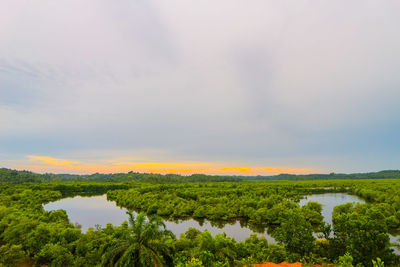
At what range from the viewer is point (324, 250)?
1700cm

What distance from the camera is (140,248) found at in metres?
12.1

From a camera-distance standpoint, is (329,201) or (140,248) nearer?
(140,248)

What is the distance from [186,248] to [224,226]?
2340 centimetres

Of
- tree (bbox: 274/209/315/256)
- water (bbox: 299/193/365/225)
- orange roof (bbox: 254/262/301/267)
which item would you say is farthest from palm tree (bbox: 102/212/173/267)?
water (bbox: 299/193/365/225)

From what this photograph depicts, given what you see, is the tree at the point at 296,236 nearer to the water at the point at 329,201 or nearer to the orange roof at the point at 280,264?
the orange roof at the point at 280,264

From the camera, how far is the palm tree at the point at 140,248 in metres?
11.6

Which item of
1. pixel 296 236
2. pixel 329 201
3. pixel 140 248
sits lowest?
pixel 329 201

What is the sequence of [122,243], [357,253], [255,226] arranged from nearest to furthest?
[122,243]
[357,253]
[255,226]

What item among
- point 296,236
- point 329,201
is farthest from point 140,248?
point 329,201

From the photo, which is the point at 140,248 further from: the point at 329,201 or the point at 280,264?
the point at 329,201

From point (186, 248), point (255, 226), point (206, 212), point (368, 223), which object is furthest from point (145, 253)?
point (206, 212)

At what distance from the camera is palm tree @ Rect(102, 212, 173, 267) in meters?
11.6

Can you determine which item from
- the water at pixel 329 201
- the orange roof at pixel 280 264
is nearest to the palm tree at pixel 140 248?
the orange roof at pixel 280 264

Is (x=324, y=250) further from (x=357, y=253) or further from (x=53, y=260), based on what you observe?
(x=53, y=260)
